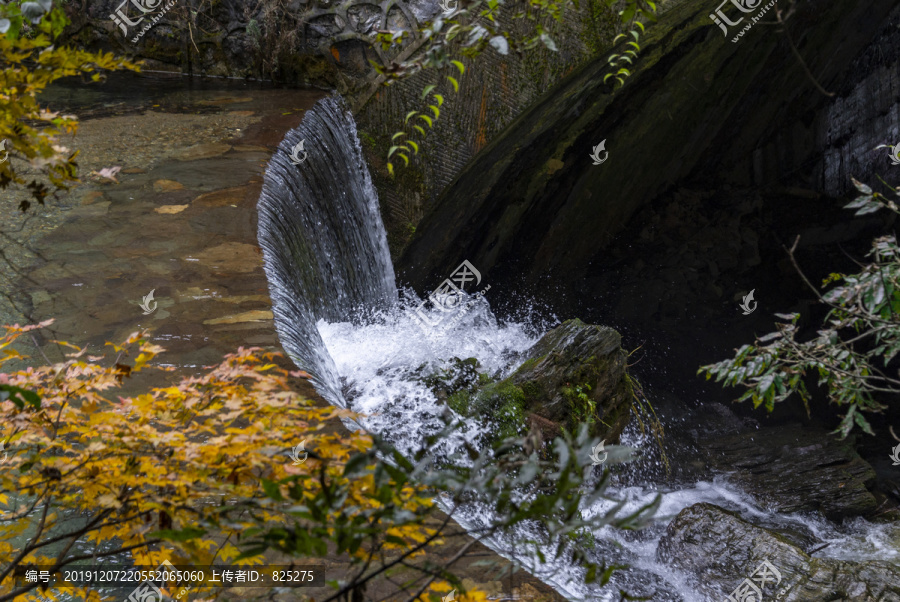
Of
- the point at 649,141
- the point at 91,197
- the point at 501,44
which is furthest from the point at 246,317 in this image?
the point at 649,141

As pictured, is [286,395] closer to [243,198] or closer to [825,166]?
[243,198]

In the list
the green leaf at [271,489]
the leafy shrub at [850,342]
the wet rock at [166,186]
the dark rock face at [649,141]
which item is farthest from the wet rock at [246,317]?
the dark rock face at [649,141]

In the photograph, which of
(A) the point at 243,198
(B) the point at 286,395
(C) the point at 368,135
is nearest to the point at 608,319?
(C) the point at 368,135

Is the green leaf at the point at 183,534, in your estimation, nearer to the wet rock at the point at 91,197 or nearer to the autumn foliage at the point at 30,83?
the autumn foliage at the point at 30,83

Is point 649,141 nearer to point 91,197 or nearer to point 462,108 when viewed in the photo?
point 462,108

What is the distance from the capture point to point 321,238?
484cm

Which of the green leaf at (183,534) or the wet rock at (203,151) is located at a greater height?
the wet rock at (203,151)

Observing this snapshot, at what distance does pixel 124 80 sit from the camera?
6.74 metres

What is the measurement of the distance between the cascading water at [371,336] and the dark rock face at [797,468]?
0.17 m

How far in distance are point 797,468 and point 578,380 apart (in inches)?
110

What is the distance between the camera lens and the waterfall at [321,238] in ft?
10.7

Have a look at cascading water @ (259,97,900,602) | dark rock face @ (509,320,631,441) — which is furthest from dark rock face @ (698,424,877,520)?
dark rock face @ (509,320,631,441)

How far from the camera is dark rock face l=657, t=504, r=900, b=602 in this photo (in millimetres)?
2994

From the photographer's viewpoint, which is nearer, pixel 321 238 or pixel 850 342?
pixel 850 342
